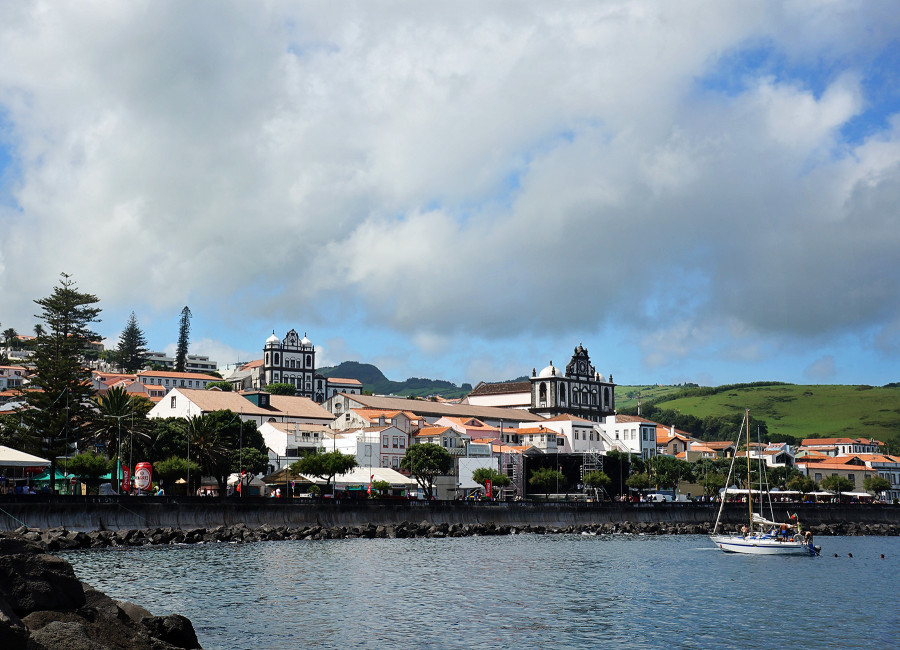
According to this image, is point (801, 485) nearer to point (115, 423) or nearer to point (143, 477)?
point (115, 423)

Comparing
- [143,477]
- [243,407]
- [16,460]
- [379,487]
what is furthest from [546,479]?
[16,460]

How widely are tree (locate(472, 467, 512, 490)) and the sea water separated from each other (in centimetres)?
5030

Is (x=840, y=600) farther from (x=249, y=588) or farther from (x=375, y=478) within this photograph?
(x=375, y=478)

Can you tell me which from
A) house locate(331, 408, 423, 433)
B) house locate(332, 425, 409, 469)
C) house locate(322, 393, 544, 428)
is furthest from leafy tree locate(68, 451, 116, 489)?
house locate(322, 393, 544, 428)

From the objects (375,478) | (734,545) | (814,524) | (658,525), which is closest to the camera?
(734,545)

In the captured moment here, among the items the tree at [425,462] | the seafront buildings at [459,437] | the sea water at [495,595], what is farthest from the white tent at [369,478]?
the sea water at [495,595]

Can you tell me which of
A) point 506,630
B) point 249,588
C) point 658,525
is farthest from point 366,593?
point 658,525

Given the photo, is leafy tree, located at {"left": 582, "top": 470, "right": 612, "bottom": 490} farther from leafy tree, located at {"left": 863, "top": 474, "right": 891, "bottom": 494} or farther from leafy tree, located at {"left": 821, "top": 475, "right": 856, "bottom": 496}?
leafy tree, located at {"left": 863, "top": 474, "right": 891, "bottom": 494}

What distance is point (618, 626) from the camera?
3612 cm

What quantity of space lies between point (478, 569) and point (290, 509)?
973 inches

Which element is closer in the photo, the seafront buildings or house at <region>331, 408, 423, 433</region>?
the seafront buildings

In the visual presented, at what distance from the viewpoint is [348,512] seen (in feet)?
258

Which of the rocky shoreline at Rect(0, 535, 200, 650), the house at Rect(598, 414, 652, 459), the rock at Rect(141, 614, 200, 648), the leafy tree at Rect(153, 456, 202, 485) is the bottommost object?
the rock at Rect(141, 614, 200, 648)

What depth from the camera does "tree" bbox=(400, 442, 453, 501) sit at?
4466 inches
